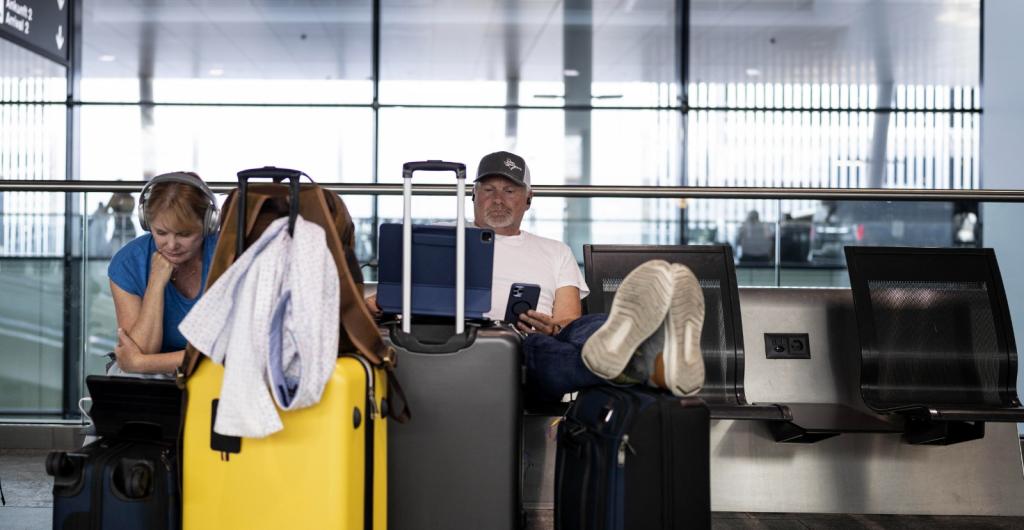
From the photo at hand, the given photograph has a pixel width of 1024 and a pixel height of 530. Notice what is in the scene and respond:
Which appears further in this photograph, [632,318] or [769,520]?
[769,520]

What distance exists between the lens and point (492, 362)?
8.13ft

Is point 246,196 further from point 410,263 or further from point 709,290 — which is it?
point 709,290

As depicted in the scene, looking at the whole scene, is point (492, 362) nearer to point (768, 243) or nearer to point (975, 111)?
point (768, 243)

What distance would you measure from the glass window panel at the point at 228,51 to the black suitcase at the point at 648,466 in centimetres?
566

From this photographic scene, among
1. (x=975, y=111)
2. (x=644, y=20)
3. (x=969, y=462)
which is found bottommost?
(x=969, y=462)

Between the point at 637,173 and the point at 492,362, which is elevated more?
the point at 637,173

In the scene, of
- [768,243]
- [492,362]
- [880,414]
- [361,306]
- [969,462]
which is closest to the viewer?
[361,306]

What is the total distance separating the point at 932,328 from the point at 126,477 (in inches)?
101

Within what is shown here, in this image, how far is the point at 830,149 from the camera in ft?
25.7

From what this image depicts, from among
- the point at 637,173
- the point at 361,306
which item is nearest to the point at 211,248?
the point at 361,306

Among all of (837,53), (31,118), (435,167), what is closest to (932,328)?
(435,167)

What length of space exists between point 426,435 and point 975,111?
6867mm

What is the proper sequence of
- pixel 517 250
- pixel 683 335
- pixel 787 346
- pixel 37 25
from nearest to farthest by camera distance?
pixel 683 335 < pixel 517 250 < pixel 787 346 < pixel 37 25

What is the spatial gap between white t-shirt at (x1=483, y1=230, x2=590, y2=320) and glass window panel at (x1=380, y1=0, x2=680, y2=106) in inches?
174
